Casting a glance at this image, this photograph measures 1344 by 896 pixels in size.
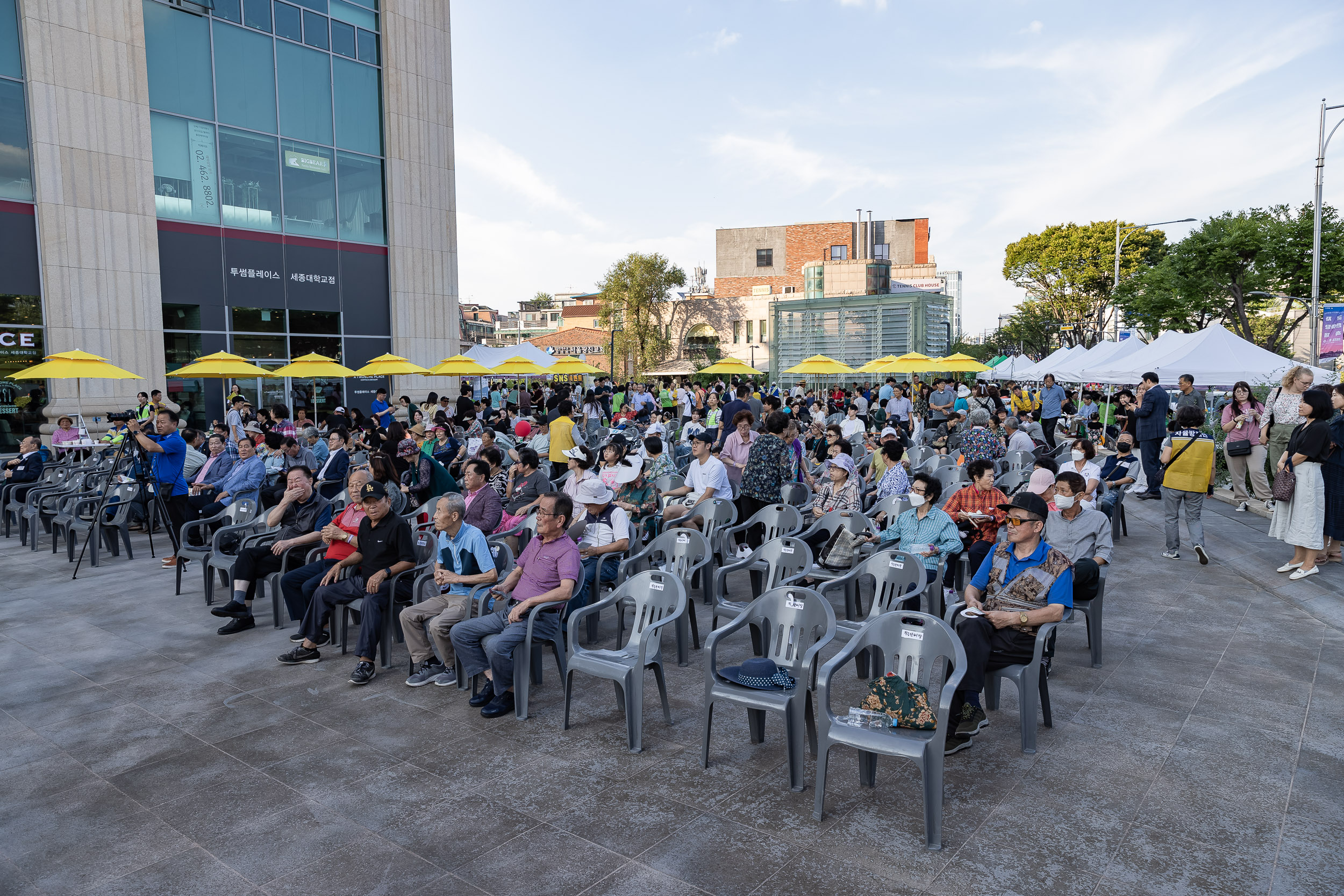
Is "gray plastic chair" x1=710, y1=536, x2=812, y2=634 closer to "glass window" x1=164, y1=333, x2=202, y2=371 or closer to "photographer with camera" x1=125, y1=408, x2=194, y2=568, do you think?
"photographer with camera" x1=125, y1=408, x2=194, y2=568

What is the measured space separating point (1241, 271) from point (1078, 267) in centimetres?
1689

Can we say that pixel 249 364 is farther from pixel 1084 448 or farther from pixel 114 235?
pixel 1084 448

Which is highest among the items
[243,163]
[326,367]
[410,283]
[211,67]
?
[211,67]

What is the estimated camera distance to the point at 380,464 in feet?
22.9

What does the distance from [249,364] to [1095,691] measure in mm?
14802

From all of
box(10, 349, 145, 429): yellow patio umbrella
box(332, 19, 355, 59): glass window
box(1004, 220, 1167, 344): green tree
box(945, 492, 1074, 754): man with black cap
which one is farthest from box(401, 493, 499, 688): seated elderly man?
box(1004, 220, 1167, 344): green tree

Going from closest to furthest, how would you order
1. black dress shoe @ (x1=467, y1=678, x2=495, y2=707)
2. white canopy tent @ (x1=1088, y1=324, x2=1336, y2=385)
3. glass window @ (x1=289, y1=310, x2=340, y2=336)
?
black dress shoe @ (x1=467, y1=678, x2=495, y2=707) < white canopy tent @ (x1=1088, y1=324, x2=1336, y2=385) < glass window @ (x1=289, y1=310, x2=340, y2=336)

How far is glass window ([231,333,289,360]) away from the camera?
18469mm

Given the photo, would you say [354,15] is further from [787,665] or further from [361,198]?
[787,665]

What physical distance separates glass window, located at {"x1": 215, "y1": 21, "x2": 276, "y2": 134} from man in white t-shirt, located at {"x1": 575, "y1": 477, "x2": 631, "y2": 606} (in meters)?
16.7

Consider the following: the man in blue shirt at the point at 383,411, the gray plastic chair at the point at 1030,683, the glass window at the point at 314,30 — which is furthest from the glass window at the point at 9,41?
the gray plastic chair at the point at 1030,683

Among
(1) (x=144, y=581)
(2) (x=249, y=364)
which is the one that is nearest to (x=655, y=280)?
(2) (x=249, y=364)

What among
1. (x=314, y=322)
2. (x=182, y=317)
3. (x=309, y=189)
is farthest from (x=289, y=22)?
(x=182, y=317)

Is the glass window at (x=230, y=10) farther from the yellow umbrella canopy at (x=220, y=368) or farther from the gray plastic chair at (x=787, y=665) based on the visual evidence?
the gray plastic chair at (x=787, y=665)
